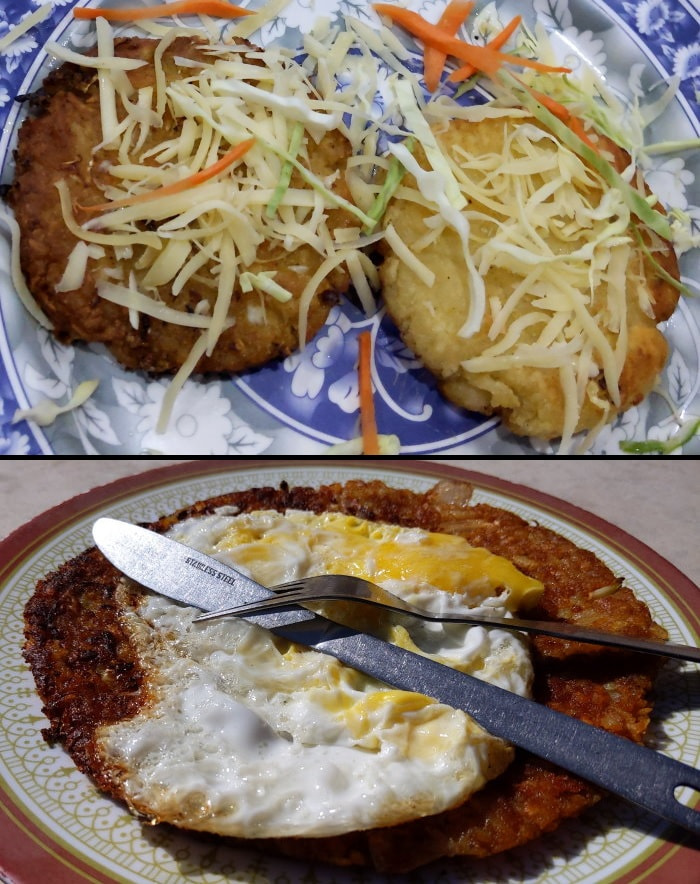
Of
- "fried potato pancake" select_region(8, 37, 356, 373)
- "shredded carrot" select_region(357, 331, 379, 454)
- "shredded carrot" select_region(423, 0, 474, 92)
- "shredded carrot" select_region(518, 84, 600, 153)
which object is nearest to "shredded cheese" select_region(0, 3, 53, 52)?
"fried potato pancake" select_region(8, 37, 356, 373)

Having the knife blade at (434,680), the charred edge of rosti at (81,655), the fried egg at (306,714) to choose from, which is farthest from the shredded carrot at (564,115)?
the charred edge of rosti at (81,655)

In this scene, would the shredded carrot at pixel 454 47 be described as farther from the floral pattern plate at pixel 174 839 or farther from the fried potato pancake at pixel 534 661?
the floral pattern plate at pixel 174 839

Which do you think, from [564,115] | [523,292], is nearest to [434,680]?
[523,292]

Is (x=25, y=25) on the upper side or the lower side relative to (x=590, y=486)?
upper

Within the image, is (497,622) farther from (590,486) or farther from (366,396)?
(590,486)

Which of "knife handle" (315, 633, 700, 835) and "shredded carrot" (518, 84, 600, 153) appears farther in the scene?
"shredded carrot" (518, 84, 600, 153)

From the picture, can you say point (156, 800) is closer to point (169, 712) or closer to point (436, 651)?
point (169, 712)

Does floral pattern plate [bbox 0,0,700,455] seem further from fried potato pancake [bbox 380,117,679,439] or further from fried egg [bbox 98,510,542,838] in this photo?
fried egg [bbox 98,510,542,838]
